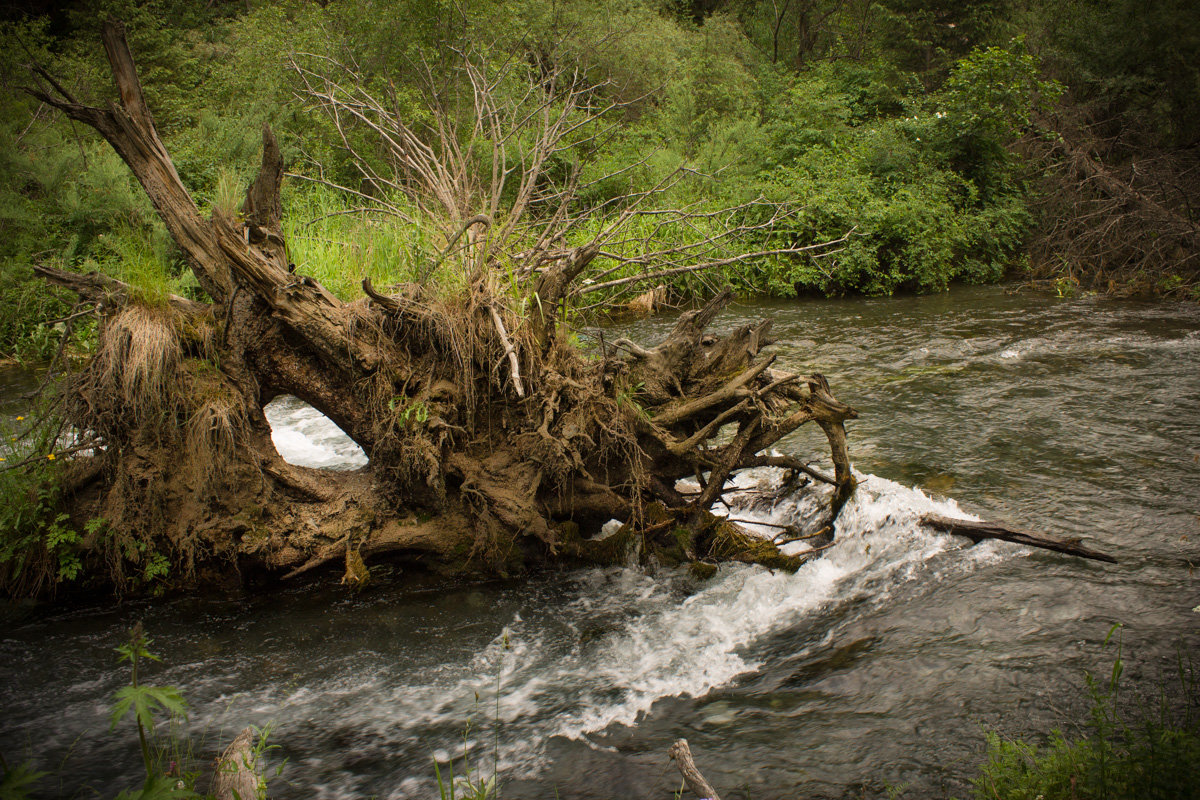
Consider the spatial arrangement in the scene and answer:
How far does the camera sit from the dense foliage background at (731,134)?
40.3 feet

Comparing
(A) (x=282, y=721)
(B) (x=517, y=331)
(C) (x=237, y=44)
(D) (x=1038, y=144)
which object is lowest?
(A) (x=282, y=721)

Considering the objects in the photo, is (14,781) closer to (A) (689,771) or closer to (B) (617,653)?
(A) (689,771)

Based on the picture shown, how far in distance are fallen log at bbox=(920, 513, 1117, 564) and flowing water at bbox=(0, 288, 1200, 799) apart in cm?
8

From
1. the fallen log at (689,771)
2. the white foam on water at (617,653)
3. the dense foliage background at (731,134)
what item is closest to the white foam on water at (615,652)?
the white foam on water at (617,653)

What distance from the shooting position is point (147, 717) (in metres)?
2.04

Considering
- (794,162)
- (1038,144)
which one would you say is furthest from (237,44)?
(1038,144)

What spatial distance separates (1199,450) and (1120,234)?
9.13 meters

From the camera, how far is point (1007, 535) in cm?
472

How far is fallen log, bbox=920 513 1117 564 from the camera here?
14.7 feet

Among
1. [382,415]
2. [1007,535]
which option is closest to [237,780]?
[382,415]

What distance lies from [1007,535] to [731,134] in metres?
16.2

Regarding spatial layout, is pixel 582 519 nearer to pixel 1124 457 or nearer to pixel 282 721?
pixel 282 721

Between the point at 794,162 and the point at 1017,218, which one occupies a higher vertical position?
the point at 794,162

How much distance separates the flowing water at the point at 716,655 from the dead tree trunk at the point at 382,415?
1.16 ft
